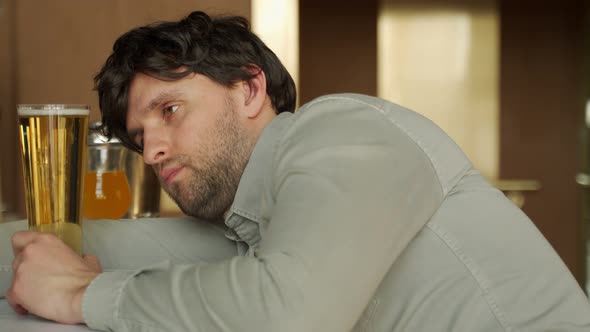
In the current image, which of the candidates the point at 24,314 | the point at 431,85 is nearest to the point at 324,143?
the point at 24,314

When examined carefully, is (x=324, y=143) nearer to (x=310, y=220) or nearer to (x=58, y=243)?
(x=310, y=220)

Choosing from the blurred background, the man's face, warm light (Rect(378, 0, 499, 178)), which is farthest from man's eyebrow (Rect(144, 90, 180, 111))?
warm light (Rect(378, 0, 499, 178))

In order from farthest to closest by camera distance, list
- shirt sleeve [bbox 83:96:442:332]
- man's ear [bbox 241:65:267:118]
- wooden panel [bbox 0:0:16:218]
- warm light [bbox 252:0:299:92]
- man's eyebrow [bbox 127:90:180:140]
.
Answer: wooden panel [bbox 0:0:16:218] < warm light [bbox 252:0:299:92] < man's ear [bbox 241:65:267:118] < man's eyebrow [bbox 127:90:180:140] < shirt sleeve [bbox 83:96:442:332]

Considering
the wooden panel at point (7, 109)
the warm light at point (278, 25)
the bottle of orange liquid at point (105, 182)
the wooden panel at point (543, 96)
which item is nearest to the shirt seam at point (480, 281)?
the bottle of orange liquid at point (105, 182)

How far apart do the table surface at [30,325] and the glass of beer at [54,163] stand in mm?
116

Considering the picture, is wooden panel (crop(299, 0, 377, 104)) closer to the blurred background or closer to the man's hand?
the blurred background

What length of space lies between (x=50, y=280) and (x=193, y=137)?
0.37 metres

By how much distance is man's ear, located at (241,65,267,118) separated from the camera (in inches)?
49.9

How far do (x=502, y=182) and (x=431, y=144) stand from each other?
10.9 feet

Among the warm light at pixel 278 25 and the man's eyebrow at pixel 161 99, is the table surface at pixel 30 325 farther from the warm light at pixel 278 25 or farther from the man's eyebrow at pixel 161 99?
the warm light at pixel 278 25

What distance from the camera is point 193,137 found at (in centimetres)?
114

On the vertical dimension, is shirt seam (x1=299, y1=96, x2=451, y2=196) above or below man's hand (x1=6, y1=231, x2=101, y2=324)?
above

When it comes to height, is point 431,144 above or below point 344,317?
above

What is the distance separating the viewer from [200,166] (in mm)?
1165
